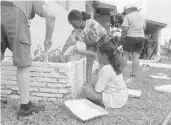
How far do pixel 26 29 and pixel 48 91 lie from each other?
1.06m

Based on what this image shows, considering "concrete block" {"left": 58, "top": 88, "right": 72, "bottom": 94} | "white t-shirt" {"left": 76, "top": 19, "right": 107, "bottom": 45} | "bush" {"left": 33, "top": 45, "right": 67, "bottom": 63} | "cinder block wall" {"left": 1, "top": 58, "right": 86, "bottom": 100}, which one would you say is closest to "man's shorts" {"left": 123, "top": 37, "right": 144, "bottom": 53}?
"white t-shirt" {"left": 76, "top": 19, "right": 107, "bottom": 45}

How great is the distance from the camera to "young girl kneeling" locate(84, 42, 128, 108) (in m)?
3.39

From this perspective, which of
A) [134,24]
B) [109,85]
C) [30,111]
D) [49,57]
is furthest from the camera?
[134,24]

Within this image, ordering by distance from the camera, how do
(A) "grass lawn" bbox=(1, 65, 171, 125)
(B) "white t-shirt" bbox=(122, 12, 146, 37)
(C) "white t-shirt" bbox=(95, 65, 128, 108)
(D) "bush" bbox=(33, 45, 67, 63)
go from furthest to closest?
(B) "white t-shirt" bbox=(122, 12, 146, 37) < (D) "bush" bbox=(33, 45, 67, 63) < (C) "white t-shirt" bbox=(95, 65, 128, 108) < (A) "grass lawn" bbox=(1, 65, 171, 125)

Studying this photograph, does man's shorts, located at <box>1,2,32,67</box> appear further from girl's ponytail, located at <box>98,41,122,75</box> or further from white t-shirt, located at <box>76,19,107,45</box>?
white t-shirt, located at <box>76,19,107,45</box>

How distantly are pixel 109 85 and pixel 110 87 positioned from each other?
0.09 feet

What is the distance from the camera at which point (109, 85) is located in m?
3.43

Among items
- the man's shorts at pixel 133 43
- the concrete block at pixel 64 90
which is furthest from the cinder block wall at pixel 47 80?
the man's shorts at pixel 133 43

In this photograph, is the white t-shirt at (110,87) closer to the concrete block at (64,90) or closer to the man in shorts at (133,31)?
the concrete block at (64,90)

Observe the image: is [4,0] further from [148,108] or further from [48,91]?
[148,108]

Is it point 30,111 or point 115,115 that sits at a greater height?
point 30,111

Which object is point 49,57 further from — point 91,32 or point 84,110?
point 84,110

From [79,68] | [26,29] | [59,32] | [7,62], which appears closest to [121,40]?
[59,32]

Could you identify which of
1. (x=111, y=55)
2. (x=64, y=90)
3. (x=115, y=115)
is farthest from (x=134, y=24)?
(x=115, y=115)
